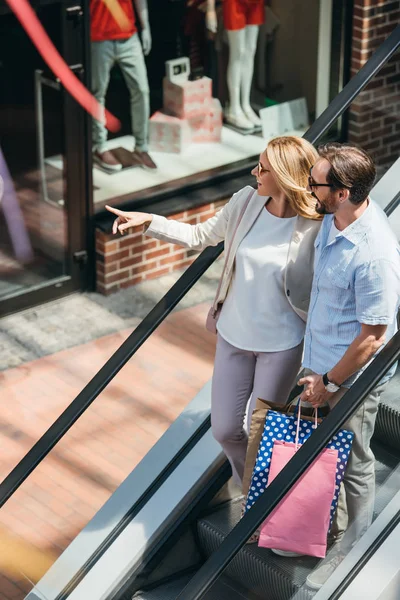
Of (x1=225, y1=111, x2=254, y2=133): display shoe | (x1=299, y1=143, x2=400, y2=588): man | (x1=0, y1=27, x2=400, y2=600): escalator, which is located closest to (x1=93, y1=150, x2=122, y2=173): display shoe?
(x1=225, y1=111, x2=254, y2=133): display shoe

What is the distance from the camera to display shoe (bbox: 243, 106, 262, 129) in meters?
8.31

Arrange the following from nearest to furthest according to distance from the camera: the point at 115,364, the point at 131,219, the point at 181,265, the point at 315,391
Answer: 1. the point at 315,391
2. the point at 131,219
3. the point at 115,364
4. the point at 181,265

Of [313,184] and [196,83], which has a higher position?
[313,184]

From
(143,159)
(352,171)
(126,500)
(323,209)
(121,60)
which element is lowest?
(126,500)

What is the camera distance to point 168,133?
26.0ft

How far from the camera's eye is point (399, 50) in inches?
→ 201

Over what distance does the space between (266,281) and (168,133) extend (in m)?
4.20

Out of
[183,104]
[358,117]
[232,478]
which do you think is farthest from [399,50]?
[183,104]

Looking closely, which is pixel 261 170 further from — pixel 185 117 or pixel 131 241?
pixel 185 117

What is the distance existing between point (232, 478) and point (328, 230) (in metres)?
1.14

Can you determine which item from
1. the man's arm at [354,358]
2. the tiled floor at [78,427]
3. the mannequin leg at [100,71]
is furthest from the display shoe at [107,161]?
the man's arm at [354,358]

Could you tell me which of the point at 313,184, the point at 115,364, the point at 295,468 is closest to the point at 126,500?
the point at 115,364

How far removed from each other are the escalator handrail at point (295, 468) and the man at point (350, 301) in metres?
0.10

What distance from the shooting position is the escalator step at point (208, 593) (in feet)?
12.0
